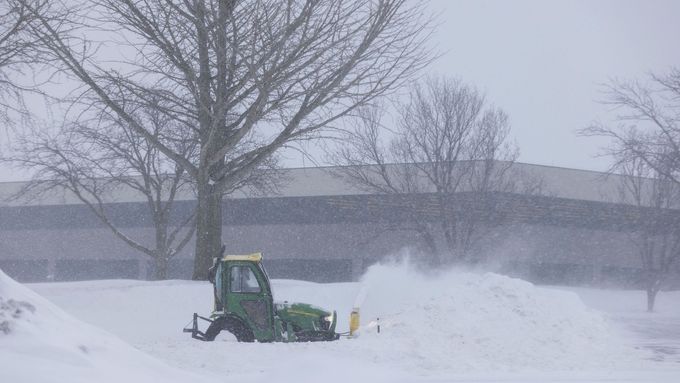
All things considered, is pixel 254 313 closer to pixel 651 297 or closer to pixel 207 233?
pixel 207 233

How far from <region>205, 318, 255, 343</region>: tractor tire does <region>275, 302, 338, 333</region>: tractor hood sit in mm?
589

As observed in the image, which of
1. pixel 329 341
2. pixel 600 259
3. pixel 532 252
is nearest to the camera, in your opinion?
pixel 329 341

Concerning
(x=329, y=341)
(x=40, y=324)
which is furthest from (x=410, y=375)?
(x=40, y=324)

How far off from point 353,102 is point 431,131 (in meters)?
15.0

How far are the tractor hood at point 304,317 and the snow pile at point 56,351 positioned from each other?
6732 millimetres

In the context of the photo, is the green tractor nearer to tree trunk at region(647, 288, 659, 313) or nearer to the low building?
the low building

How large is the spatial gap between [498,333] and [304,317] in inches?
124

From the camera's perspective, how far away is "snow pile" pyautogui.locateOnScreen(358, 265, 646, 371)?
12.4m

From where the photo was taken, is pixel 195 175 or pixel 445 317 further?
pixel 195 175

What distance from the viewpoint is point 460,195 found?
3122 cm

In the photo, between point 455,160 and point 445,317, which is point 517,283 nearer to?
point 445,317

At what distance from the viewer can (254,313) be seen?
535 inches

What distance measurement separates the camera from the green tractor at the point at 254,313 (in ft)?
44.4

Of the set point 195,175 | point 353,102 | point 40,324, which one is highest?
point 353,102
